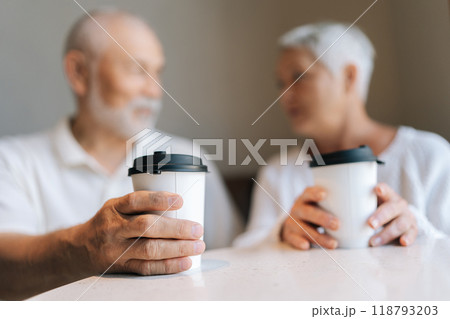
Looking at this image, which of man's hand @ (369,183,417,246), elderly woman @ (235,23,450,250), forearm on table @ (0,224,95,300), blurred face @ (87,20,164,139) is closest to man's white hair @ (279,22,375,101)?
elderly woman @ (235,23,450,250)

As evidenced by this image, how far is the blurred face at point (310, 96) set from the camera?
0.86 metres

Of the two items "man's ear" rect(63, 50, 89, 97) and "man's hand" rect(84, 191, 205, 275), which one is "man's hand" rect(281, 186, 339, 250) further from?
"man's ear" rect(63, 50, 89, 97)

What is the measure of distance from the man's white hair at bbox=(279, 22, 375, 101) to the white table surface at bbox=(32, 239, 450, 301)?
0.46 meters

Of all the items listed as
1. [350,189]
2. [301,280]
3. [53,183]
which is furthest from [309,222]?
[53,183]

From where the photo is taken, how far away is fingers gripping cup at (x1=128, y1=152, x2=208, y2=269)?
389 mm

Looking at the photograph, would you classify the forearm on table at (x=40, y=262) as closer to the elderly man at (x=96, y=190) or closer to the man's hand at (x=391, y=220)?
the elderly man at (x=96, y=190)

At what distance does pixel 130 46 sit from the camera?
1.02 meters

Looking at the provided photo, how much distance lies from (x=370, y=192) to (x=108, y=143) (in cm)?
72

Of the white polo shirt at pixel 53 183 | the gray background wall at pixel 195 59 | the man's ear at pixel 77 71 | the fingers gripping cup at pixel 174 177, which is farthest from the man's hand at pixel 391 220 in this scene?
the man's ear at pixel 77 71

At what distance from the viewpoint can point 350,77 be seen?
85 centimetres

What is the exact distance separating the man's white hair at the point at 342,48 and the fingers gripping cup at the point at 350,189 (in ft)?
1.20

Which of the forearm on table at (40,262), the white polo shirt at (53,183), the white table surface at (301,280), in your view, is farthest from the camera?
the white polo shirt at (53,183)
